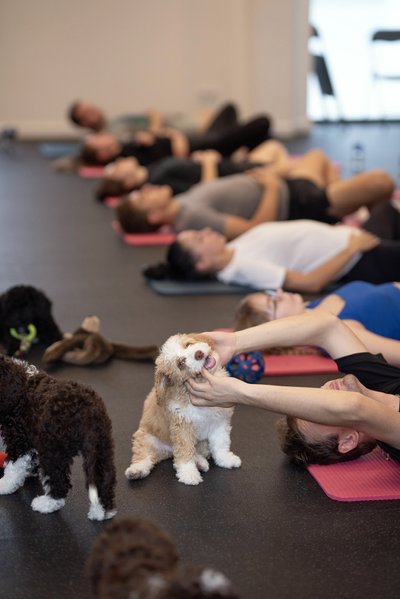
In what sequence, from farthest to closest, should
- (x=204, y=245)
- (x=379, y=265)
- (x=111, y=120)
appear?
(x=111, y=120) → (x=204, y=245) → (x=379, y=265)

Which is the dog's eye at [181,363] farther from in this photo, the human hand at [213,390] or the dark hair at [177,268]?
the dark hair at [177,268]

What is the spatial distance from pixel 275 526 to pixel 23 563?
69cm

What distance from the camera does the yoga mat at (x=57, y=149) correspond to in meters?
9.25

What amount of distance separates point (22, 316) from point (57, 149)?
6414 millimetres

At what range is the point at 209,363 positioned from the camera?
2281 mm

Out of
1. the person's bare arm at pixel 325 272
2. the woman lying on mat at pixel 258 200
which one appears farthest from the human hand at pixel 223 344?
the woman lying on mat at pixel 258 200

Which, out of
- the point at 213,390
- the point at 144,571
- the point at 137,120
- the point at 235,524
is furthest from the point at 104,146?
the point at 144,571

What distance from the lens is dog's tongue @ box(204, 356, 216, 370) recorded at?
228 centimetres

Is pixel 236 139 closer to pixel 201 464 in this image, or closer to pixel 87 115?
pixel 87 115

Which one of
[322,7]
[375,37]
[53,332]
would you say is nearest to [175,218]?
[53,332]

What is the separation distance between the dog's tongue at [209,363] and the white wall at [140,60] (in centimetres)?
776

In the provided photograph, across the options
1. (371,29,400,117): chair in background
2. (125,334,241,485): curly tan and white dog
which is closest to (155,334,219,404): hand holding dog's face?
(125,334,241,485): curly tan and white dog

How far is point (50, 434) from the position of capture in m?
2.12

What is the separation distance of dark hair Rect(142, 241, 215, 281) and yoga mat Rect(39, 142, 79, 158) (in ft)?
16.8
